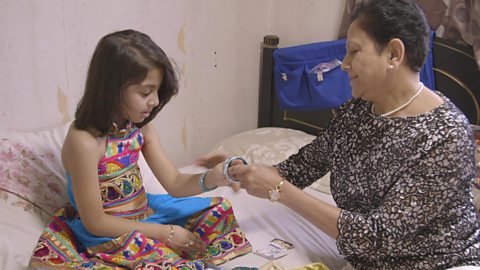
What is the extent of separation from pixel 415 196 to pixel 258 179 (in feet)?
1.50

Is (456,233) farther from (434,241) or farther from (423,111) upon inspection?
(423,111)

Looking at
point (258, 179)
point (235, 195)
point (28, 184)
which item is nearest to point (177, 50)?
point (235, 195)

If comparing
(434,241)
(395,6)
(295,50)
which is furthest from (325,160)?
(295,50)

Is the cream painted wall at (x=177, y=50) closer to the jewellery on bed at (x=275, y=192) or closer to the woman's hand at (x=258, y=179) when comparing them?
the woman's hand at (x=258, y=179)

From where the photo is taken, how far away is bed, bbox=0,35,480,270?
5.24 ft

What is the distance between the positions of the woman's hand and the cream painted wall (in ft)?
3.38

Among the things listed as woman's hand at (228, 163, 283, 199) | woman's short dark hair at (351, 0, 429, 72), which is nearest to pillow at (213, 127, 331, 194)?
woman's hand at (228, 163, 283, 199)

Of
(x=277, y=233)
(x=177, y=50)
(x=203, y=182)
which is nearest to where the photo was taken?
(x=203, y=182)

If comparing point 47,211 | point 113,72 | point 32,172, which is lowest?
point 47,211

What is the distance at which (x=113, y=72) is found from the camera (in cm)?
143

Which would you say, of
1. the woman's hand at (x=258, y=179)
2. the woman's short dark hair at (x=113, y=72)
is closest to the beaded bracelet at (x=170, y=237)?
the woman's hand at (x=258, y=179)

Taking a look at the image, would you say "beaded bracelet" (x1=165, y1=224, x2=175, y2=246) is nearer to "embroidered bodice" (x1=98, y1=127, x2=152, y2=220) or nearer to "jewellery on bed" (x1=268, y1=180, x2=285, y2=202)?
"embroidered bodice" (x1=98, y1=127, x2=152, y2=220)

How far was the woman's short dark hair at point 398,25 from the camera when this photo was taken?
1.35 meters

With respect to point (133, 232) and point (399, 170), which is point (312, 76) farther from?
point (133, 232)
